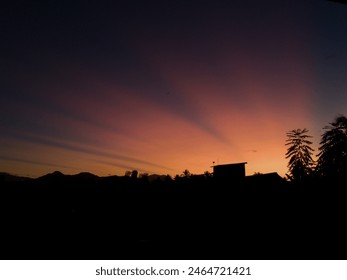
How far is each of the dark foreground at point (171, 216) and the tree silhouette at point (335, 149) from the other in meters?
14.3

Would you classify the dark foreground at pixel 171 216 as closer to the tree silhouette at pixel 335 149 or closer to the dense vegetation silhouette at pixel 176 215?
the dense vegetation silhouette at pixel 176 215

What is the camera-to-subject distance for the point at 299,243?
34.6ft

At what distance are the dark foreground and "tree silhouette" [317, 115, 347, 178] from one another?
46.9ft

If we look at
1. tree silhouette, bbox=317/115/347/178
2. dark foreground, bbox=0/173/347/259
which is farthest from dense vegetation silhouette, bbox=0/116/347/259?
tree silhouette, bbox=317/115/347/178

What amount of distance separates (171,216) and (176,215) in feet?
1.18

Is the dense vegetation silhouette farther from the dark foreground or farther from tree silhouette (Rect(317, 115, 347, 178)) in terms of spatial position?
tree silhouette (Rect(317, 115, 347, 178))

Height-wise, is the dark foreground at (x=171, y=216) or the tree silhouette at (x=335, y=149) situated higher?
the tree silhouette at (x=335, y=149)

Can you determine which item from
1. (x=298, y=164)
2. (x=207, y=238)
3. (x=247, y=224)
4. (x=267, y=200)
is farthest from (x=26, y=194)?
(x=298, y=164)

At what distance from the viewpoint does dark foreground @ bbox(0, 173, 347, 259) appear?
451 inches

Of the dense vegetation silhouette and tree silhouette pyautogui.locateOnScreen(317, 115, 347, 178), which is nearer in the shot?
the dense vegetation silhouette

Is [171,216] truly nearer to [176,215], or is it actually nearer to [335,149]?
[176,215]

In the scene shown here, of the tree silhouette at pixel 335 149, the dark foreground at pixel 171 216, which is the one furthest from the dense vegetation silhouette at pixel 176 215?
the tree silhouette at pixel 335 149

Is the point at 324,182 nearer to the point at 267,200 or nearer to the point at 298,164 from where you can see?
the point at 267,200

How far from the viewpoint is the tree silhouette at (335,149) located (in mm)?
28766
